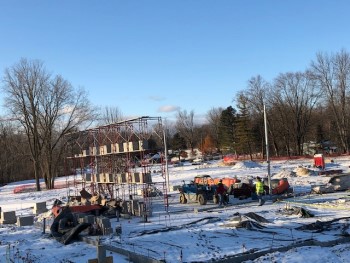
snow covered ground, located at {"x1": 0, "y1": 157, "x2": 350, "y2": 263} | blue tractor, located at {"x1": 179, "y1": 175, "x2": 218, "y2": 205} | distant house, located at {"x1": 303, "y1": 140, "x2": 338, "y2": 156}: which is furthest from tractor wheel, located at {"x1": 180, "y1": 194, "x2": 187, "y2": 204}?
distant house, located at {"x1": 303, "y1": 140, "x2": 338, "y2": 156}

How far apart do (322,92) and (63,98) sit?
46.3 meters

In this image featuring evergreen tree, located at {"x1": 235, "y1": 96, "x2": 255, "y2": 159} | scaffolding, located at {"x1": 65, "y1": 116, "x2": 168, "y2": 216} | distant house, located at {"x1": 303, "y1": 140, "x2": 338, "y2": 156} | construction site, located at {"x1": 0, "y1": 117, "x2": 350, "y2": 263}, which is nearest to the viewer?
construction site, located at {"x1": 0, "y1": 117, "x2": 350, "y2": 263}

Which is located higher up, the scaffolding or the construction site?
the scaffolding

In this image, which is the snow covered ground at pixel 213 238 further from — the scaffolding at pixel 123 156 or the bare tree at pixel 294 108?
the bare tree at pixel 294 108

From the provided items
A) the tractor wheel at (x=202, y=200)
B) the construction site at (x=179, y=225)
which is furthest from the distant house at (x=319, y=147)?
the tractor wheel at (x=202, y=200)

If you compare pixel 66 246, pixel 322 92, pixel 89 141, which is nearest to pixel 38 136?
pixel 89 141

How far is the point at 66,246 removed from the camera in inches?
623

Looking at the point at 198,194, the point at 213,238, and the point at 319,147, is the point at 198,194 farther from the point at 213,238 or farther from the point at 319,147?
the point at 319,147

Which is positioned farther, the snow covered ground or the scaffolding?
the scaffolding

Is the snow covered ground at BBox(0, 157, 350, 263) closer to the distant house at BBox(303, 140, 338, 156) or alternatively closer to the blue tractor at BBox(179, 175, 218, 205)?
the blue tractor at BBox(179, 175, 218, 205)

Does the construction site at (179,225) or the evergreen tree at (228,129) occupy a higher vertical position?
the evergreen tree at (228,129)

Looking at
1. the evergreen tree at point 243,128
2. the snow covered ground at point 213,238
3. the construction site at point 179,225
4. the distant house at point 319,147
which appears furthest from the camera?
the distant house at point 319,147

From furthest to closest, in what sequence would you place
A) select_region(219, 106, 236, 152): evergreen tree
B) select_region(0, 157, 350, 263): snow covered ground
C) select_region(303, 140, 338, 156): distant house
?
1. select_region(303, 140, 338, 156): distant house
2. select_region(219, 106, 236, 152): evergreen tree
3. select_region(0, 157, 350, 263): snow covered ground

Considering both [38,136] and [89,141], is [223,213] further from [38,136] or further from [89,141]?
[38,136]
